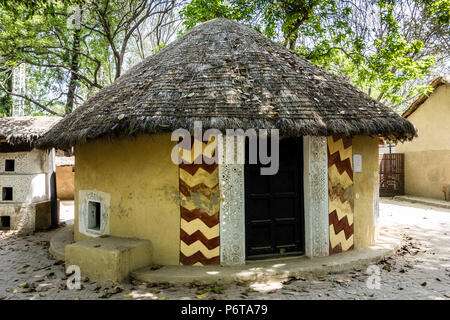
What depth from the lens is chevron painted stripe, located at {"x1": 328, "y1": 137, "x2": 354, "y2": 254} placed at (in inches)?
211

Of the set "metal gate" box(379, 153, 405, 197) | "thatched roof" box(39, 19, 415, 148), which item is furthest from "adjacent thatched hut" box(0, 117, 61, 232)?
"metal gate" box(379, 153, 405, 197)

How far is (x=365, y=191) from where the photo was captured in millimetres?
5840

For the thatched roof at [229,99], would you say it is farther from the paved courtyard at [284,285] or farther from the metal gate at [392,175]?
the metal gate at [392,175]

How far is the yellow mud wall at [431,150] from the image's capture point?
11.7 meters

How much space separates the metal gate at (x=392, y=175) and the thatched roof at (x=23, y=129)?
1318 cm

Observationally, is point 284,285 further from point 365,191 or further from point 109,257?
point 365,191

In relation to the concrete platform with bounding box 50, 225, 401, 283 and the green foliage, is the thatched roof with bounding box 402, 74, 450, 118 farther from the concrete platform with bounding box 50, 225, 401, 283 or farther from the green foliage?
the concrete platform with bounding box 50, 225, 401, 283

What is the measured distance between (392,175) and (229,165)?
11.6 meters

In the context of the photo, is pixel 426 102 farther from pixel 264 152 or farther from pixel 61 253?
pixel 61 253

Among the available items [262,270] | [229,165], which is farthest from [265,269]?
[229,165]

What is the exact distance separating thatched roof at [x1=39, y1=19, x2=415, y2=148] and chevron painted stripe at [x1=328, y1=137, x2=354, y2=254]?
0.58 metres

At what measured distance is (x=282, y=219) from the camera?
5.30 meters

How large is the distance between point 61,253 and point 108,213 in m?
1.23

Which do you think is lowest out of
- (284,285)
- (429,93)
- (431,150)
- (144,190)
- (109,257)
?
(284,285)
